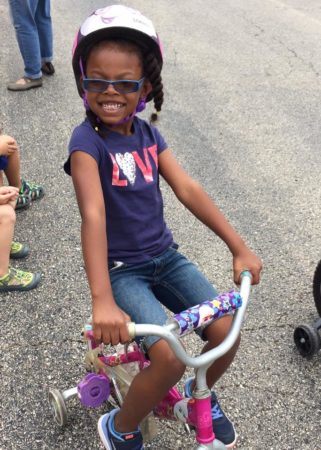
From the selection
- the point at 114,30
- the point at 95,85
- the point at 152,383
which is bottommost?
the point at 152,383

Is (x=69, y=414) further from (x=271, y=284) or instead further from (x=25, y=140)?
(x=25, y=140)

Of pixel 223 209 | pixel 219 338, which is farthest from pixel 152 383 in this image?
pixel 223 209

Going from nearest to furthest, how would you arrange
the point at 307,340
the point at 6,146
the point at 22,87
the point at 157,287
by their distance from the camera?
1. the point at 157,287
2. the point at 307,340
3. the point at 6,146
4. the point at 22,87

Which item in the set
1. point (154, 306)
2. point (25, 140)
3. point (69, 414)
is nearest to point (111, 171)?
point (154, 306)

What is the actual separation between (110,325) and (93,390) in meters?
0.78

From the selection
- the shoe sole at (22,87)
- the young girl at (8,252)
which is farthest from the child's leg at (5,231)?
the shoe sole at (22,87)

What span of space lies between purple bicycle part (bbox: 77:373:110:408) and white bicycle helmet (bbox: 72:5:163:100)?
1.24 m

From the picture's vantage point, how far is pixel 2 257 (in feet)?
9.61

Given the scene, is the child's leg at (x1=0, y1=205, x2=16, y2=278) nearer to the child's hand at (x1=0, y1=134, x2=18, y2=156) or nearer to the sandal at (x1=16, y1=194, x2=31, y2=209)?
the child's hand at (x1=0, y1=134, x2=18, y2=156)

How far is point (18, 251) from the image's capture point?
3215 mm

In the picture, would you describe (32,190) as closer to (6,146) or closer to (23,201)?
(23,201)

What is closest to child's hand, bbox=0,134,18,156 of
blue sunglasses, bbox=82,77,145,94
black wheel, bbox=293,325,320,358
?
blue sunglasses, bbox=82,77,145,94

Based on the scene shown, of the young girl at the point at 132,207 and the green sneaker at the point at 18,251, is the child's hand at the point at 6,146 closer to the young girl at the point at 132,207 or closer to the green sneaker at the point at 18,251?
the green sneaker at the point at 18,251

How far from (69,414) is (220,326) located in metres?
0.91
